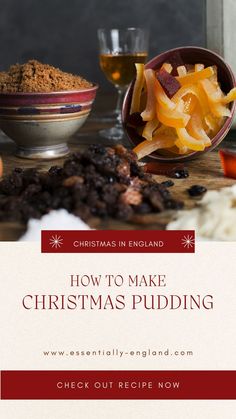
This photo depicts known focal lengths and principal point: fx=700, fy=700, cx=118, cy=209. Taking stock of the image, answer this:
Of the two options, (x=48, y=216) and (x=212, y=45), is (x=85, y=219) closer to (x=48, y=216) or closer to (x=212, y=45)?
(x=48, y=216)

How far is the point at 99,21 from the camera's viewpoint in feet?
10.3

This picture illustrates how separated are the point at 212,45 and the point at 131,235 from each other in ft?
2.46

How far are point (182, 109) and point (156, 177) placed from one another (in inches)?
6.3

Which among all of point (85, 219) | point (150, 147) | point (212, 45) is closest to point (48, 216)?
point (85, 219)

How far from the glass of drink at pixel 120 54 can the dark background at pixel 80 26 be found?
1.04 m

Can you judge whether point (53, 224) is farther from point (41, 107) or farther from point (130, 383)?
point (41, 107)

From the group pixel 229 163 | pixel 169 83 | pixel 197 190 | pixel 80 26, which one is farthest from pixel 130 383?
pixel 80 26

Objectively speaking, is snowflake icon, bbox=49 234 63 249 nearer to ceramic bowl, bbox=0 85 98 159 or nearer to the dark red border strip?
the dark red border strip

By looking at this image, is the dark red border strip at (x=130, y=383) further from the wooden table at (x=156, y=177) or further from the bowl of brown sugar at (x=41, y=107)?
the bowl of brown sugar at (x=41, y=107)

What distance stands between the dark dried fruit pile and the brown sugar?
34cm

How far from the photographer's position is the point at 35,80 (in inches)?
62.9

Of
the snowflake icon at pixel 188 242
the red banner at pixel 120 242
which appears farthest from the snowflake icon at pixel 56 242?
the snowflake icon at pixel 188 242

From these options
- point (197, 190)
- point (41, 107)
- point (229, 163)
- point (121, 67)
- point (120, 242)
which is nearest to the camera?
point (120, 242)

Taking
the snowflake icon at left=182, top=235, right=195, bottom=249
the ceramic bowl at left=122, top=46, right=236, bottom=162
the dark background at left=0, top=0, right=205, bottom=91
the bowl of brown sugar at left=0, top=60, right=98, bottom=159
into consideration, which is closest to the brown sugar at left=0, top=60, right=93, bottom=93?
the bowl of brown sugar at left=0, top=60, right=98, bottom=159
